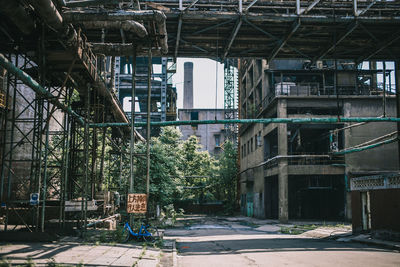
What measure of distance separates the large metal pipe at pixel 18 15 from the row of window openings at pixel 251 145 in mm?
27224

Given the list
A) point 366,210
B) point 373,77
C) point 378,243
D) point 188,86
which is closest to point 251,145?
point 373,77

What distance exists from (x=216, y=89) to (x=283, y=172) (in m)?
15.0

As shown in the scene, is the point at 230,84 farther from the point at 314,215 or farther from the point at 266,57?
the point at 266,57

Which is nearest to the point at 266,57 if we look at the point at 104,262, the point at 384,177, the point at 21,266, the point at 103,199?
the point at 384,177

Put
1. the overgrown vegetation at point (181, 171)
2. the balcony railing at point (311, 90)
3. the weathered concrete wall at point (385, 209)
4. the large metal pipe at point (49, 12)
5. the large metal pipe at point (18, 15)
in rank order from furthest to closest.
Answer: the balcony railing at point (311, 90) → the overgrown vegetation at point (181, 171) → the weathered concrete wall at point (385, 209) → the large metal pipe at point (49, 12) → the large metal pipe at point (18, 15)

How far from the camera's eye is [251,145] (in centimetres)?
4197

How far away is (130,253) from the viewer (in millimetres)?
10109

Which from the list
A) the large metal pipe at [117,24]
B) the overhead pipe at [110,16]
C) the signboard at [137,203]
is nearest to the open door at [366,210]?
the signboard at [137,203]

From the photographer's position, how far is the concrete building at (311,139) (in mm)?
29047

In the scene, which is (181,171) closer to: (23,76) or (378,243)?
(378,243)

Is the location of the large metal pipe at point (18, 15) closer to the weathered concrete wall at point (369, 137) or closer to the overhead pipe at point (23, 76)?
the overhead pipe at point (23, 76)

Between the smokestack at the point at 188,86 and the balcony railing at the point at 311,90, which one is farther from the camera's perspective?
the smokestack at the point at 188,86

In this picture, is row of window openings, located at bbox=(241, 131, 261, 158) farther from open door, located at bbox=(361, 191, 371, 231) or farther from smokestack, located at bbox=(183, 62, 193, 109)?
smokestack, located at bbox=(183, 62, 193, 109)

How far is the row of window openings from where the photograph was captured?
1446 inches
